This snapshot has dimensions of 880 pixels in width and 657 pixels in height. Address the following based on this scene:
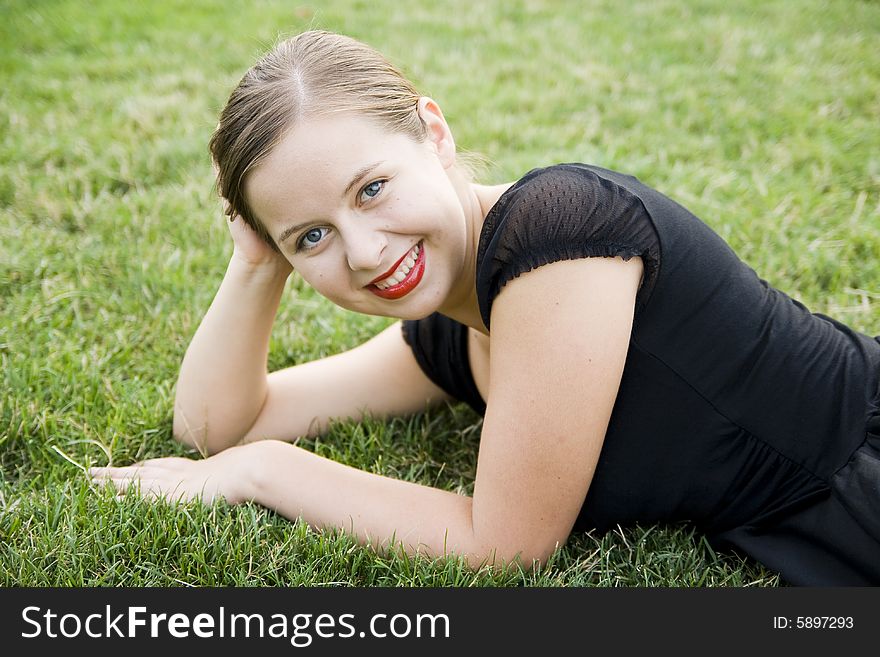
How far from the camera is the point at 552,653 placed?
5.96 feet

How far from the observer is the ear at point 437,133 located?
81.6 inches

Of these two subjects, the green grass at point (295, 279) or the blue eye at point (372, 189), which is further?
the green grass at point (295, 279)

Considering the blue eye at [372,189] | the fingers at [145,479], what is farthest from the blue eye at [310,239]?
the fingers at [145,479]

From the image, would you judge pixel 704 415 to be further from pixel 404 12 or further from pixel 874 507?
pixel 404 12

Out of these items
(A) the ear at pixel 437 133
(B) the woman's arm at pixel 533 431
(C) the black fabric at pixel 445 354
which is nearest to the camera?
(B) the woman's arm at pixel 533 431

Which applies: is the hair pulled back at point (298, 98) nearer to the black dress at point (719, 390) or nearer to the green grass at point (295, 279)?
the black dress at point (719, 390)

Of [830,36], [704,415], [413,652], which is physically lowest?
[413,652]

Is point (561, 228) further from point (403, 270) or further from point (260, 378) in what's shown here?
point (260, 378)

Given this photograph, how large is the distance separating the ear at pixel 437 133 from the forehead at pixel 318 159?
0.16 metres

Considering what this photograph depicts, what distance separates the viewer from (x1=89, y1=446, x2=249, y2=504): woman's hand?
2266mm

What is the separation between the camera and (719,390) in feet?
6.47

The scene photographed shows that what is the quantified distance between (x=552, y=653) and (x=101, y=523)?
1.12 meters

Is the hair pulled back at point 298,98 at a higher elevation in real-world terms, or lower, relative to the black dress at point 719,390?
higher

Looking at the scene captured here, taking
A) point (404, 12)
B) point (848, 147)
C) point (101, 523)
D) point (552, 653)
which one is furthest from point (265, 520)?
point (404, 12)
